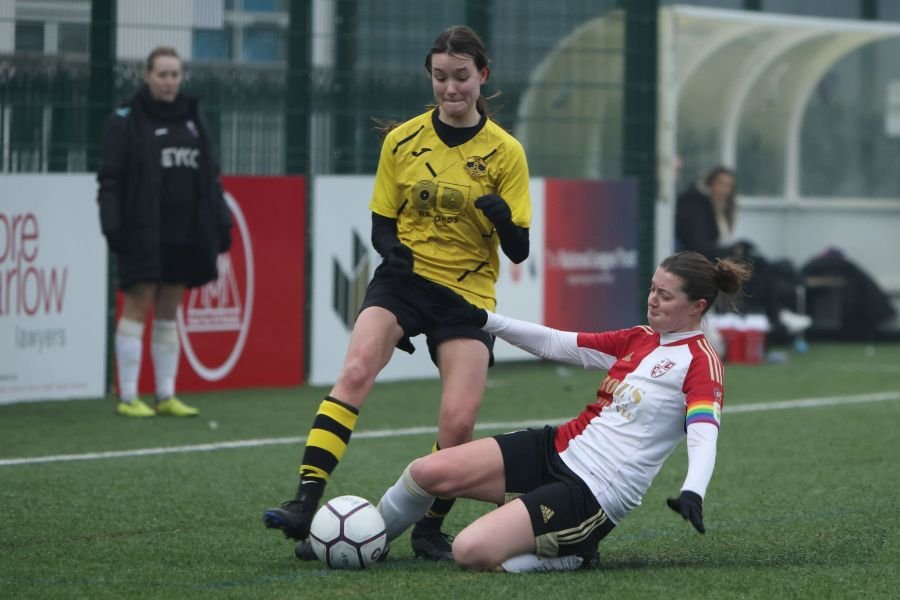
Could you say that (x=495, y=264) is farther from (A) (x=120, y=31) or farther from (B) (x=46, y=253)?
(A) (x=120, y=31)

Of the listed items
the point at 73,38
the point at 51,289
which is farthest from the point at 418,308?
the point at 73,38

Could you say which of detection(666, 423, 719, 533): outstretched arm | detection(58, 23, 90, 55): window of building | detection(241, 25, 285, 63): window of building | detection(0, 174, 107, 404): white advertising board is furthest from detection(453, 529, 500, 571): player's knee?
detection(241, 25, 285, 63): window of building

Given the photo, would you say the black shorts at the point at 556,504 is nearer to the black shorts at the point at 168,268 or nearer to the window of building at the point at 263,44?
the black shorts at the point at 168,268

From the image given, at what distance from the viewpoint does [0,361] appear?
35.2 ft

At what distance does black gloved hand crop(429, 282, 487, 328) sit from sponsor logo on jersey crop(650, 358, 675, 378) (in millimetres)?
708

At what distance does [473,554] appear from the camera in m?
5.42

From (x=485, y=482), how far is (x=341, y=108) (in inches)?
300

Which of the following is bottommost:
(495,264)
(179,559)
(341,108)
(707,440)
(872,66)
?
(179,559)

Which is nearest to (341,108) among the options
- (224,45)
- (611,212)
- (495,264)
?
(224,45)

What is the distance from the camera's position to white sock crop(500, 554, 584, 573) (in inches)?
215

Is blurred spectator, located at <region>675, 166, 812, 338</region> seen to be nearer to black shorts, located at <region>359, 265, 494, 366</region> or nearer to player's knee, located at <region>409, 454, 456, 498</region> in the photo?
black shorts, located at <region>359, 265, 494, 366</region>

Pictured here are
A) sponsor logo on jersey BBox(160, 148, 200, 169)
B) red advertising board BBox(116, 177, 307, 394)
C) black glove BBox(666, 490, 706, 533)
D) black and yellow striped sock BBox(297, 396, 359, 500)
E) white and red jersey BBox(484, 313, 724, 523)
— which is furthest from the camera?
red advertising board BBox(116, 177, 307, 394)

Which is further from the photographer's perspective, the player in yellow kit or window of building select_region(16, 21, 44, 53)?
window of building select_region(16, 21, 44, 53)

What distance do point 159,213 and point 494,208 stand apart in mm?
4746
